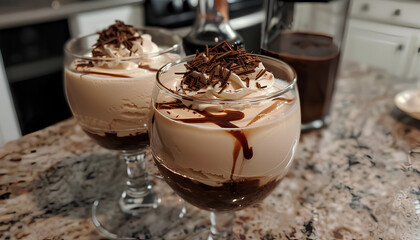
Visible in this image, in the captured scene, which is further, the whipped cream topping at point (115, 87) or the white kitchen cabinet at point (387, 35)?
the white kitchen cabinet at point (387, 35)

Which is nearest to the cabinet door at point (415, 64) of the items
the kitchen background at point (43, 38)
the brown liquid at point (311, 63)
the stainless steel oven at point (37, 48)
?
the brown liquid at point (311, 63)

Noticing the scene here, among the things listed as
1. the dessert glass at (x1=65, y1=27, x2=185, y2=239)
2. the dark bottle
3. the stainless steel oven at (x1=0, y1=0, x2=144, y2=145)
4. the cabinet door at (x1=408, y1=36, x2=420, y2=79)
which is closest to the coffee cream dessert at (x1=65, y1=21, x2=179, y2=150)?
the dessert glass at (x1=65, y1=27, x2=185, y2=239)

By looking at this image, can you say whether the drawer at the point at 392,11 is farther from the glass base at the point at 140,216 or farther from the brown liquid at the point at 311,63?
the glass base at the point at 140,216

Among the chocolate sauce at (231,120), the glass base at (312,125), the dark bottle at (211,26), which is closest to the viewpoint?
the chocolate sauce at (231,120)

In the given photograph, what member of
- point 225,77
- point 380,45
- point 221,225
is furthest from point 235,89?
point 380,45

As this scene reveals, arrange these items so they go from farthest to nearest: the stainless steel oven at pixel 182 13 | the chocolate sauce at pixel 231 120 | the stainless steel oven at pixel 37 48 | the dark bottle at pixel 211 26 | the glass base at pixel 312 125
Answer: the stainless steel oven at pixel 182 13, the stainless steel oven at pixel 37 48, the glass base at pixel 312 125, the dark bottle at pixel 211 26, the chocolate sauce at pixel 231 120

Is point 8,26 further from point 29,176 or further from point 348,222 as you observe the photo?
point 348,222

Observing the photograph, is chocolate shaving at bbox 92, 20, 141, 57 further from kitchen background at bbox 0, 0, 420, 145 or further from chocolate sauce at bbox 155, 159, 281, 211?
kitchen background at bbox 0, 0, 420, 145
